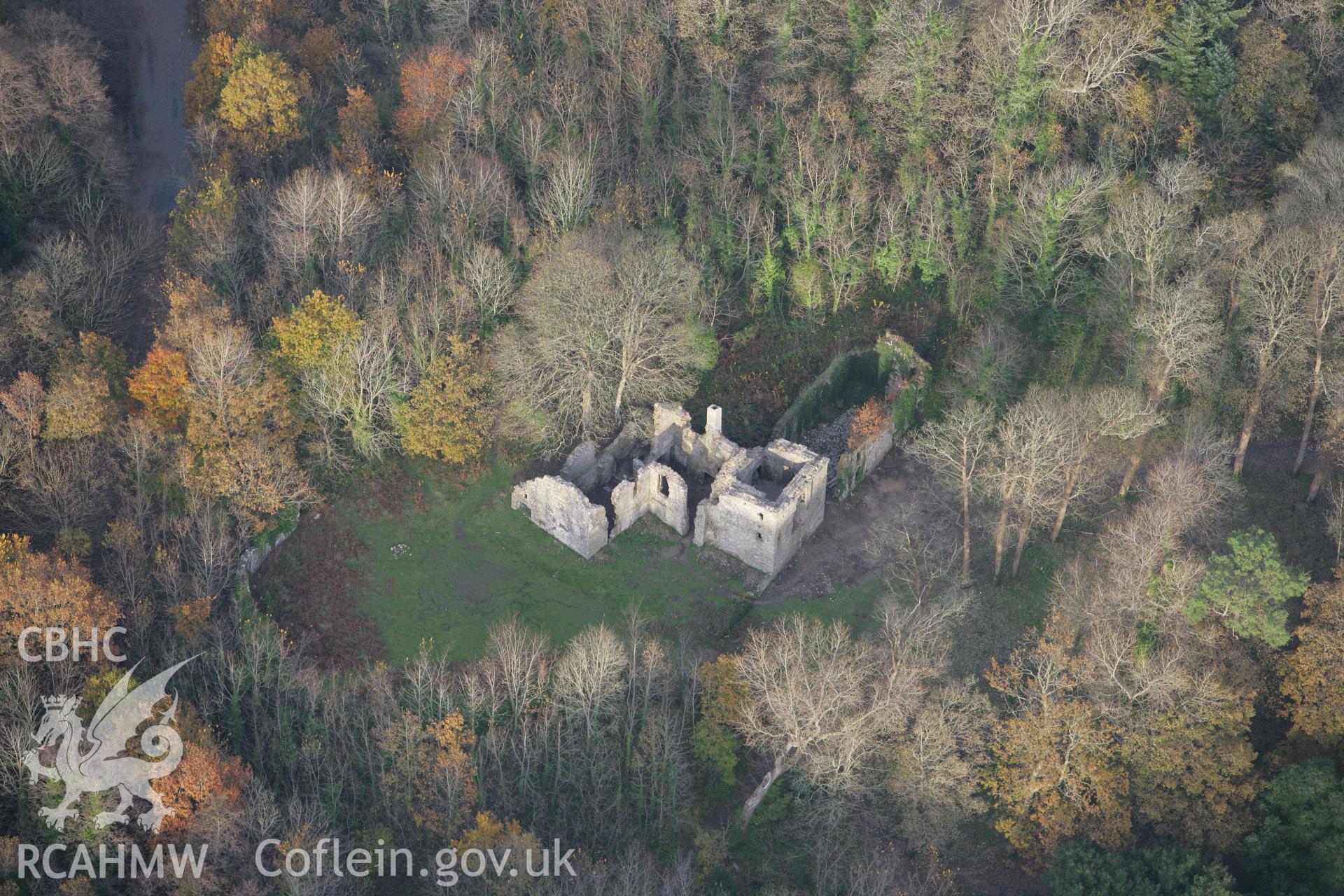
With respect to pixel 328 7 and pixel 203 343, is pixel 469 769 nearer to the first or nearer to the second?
pixel 203 343

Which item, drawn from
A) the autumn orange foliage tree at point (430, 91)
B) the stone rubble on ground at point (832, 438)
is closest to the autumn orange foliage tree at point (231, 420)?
the autumn orange foliage tree at point (430, 91)

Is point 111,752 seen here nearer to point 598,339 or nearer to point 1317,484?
point 598,339

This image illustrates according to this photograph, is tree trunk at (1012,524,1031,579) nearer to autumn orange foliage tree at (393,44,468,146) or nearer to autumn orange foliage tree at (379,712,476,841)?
autumn orange foliage tree at (379,712,476,841)

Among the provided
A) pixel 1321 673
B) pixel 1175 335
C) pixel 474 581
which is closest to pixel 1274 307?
pixel 1175 335

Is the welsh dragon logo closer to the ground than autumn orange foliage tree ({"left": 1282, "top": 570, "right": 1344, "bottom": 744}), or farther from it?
closer to the ground

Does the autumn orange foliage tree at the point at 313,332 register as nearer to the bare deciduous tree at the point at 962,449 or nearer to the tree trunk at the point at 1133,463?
the bare deciduous tree at the point at 962,449

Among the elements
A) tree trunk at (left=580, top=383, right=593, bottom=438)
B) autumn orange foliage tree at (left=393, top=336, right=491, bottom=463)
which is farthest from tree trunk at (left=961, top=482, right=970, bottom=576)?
autumn orange foliage tree at (left=393, top=336, right=491, bottom=463)
